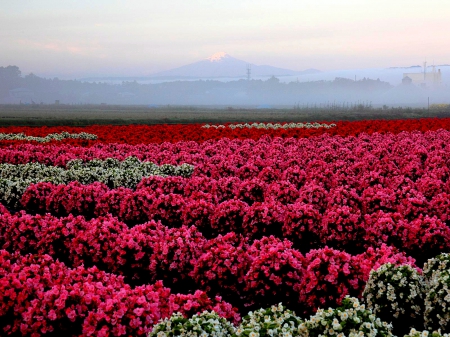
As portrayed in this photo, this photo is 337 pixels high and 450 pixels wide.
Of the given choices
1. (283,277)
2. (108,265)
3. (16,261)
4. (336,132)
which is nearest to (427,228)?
(283,277)

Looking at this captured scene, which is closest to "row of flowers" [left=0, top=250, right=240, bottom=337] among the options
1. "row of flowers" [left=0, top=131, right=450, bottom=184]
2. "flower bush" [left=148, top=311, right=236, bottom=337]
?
"flower bush" [left=148, top=311, right=236, bottom=337]

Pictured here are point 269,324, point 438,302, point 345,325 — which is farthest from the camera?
point 438,302

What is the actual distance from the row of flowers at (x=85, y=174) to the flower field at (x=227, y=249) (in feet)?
0.23

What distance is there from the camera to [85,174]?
1805cm

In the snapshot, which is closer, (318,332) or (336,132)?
(318,332)

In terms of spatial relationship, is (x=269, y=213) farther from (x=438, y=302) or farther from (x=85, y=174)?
(x=85, y=174)

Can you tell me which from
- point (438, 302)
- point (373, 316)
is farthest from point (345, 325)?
point (438, 302)

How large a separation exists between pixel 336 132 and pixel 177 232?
22.1m

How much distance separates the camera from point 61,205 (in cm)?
1450

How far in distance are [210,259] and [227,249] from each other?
0.34 metres

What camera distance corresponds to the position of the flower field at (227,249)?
6734 millimetres

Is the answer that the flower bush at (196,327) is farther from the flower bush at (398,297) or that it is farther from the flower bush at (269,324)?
the flower bush at (398,297)

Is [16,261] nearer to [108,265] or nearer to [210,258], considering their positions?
[108,265]

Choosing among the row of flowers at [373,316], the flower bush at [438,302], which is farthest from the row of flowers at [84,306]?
the flower bush at [438,302]
